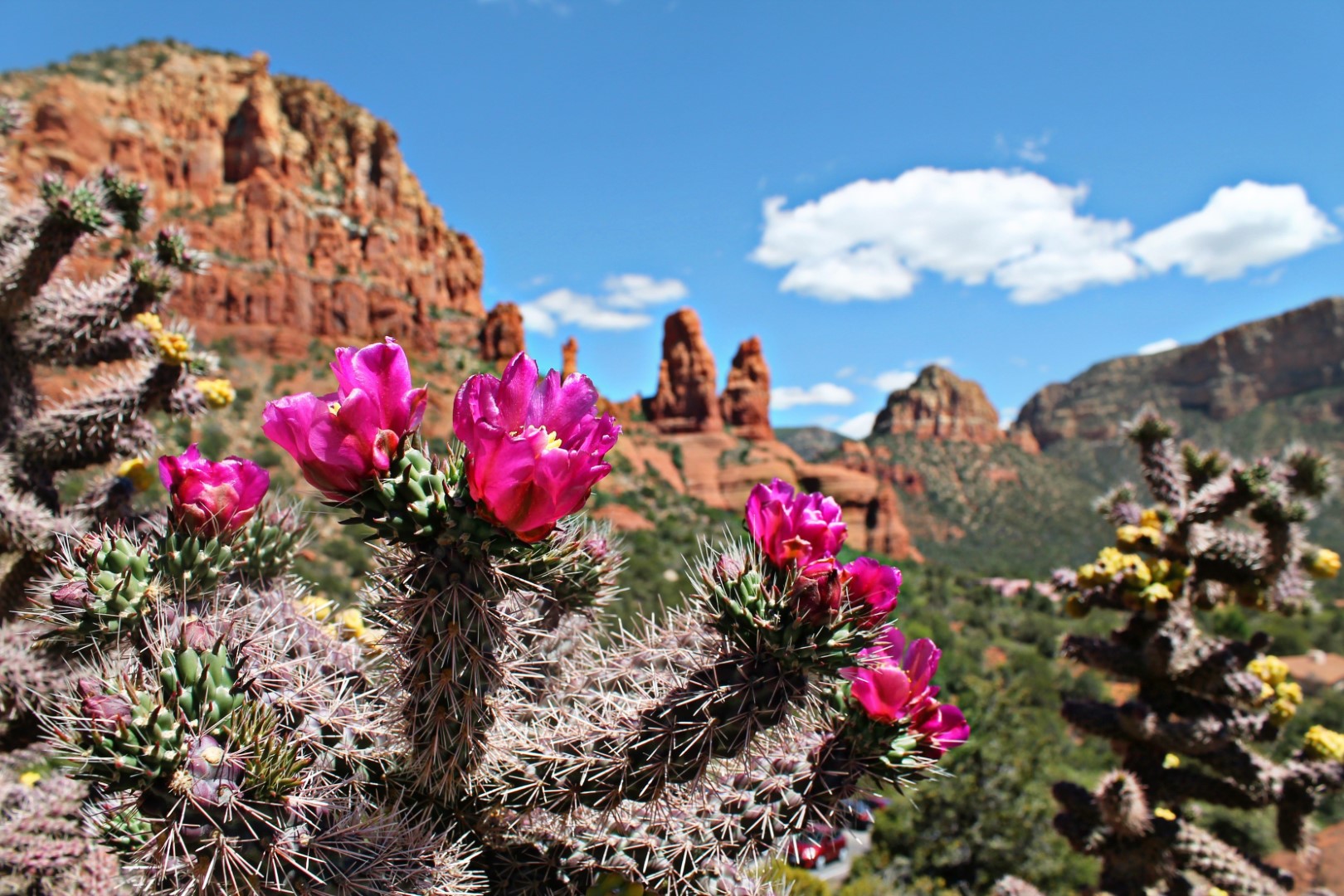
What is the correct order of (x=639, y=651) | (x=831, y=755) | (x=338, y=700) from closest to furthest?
(x=338, y=700), (x=831, y=755), (x=639, y=651)

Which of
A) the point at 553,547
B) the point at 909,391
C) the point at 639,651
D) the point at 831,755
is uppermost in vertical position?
the point at 909,391

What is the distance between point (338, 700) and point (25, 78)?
185 feet

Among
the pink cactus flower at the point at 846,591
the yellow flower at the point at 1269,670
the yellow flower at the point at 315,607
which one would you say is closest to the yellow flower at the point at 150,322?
the yellow flower at the point at 315,607

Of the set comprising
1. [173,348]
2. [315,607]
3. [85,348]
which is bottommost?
[315,607]

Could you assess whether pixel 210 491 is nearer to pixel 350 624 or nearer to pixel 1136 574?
pixel 350 624

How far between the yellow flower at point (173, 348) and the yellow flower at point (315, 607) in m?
1.50

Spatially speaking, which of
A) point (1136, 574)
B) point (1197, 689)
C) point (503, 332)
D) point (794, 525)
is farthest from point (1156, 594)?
point (503, 332)

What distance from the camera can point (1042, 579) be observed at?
5184cm

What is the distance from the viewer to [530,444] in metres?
1.33

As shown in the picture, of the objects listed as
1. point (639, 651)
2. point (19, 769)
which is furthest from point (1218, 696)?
point (19, 769)

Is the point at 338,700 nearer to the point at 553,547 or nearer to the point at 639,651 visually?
the point at 553,547

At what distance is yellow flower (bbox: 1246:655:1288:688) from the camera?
15.9 ft

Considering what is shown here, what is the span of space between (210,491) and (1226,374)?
373 ft

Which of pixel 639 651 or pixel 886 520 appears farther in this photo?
pixel 886 520
